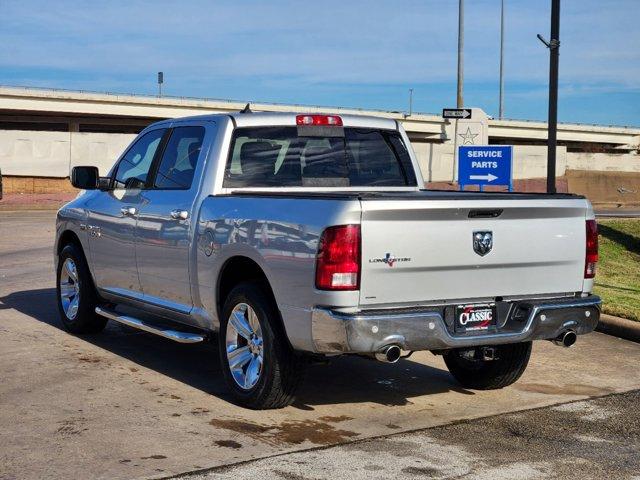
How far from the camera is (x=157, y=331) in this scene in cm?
784

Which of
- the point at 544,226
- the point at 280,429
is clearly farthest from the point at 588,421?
the point at 280,429

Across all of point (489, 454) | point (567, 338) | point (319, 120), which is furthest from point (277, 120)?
point (489, 454)

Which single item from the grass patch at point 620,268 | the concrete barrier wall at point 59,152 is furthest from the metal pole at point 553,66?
the concrete barrier wall at point 59,152

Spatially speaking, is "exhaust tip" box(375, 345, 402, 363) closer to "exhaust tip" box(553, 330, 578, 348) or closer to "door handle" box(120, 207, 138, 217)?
"exhaust tip" box(553, 330, 578, 348)

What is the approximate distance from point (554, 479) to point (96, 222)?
5059 mm

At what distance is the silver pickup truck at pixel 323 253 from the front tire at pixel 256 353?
12 millimetres

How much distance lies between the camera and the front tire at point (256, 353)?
659 centimetres

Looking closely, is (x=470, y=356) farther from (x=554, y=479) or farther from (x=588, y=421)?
(x=554, y=479)

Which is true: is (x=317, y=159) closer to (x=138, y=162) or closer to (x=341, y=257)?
(x=138, y=162)

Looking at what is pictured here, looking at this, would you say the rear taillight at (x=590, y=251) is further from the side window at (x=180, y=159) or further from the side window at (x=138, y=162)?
the side window at (x=138, y=162)

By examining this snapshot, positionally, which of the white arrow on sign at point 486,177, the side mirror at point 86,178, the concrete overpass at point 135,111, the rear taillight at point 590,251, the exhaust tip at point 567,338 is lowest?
the exhaust tip at point 567,338

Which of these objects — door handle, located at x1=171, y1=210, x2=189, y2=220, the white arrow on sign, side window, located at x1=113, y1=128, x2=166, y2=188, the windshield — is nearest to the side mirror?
side window, located at x1=113, y1=128, x2=166, y2=188

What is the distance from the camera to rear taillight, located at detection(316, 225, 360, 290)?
235 inches

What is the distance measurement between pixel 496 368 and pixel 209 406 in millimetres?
2160
